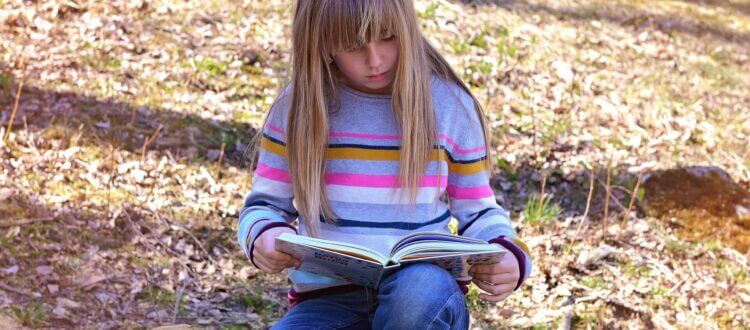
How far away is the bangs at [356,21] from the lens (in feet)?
7.18

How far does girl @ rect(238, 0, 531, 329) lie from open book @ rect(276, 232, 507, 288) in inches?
6.0

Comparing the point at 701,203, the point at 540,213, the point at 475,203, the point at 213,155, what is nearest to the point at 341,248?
the point at 475,203

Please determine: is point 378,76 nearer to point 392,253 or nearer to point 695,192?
point 392,253

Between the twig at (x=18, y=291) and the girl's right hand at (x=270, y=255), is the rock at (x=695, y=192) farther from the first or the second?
the twig at (x=18, y=291)

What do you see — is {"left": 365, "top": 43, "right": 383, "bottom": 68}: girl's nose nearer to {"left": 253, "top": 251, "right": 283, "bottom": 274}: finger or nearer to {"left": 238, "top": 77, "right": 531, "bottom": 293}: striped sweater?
{"left": 238, "top": 77, "right": 531, "bottom": 293}: striped sweater

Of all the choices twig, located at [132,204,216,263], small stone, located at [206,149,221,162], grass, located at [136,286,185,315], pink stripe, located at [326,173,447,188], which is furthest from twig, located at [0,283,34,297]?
pink stripe, located at [326,173,447,188]

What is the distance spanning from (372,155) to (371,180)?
0.25 ft

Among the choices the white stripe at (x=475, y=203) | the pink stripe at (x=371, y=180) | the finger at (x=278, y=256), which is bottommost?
the finger at (x=278, y=256)

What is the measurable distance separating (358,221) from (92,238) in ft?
6.42

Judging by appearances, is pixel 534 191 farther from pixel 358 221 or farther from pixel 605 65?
pixel 358 221

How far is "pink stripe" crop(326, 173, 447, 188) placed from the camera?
2.42 meters

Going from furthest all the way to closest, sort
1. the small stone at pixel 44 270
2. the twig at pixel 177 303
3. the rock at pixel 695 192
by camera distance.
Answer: the rock at pixel 695 192 < the small stone at pixel 44 270 < the twig at pixel 177 303

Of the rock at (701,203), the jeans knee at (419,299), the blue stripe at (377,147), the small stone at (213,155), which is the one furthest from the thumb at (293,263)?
the rock at (701,203)

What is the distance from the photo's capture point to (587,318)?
363 cm
